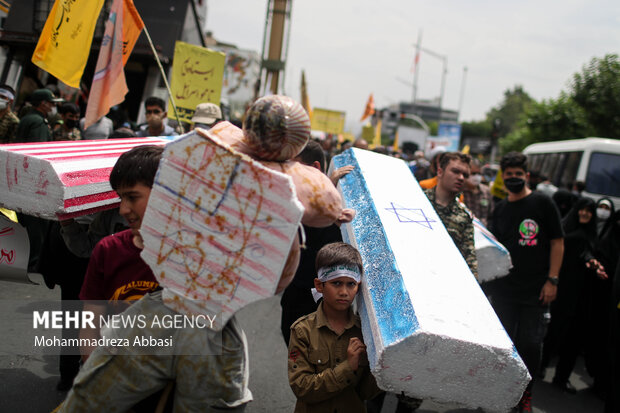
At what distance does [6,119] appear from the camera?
6.49 m

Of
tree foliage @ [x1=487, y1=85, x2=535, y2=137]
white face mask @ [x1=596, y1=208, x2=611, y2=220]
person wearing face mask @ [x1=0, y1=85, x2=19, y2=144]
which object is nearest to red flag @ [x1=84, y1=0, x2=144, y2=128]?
person wearing face mask @ [x1=0, y1=85, x2=19, y2=144]

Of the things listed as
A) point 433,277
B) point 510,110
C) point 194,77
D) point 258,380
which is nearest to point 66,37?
point 194,77

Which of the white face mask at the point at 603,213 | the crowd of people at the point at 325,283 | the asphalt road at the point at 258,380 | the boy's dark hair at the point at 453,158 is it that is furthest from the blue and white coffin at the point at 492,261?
the white face mask at the point at 603,213

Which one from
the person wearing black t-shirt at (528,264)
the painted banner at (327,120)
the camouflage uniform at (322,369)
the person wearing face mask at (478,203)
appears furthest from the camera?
the painted banner at (327,120)

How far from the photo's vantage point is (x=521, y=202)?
180 inches

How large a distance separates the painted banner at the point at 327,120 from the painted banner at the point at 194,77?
1210 centimetres

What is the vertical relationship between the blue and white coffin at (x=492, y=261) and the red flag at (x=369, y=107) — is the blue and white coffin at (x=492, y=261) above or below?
below

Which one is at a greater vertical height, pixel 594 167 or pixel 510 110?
pixel 510 110

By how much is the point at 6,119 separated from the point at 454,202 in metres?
5.53

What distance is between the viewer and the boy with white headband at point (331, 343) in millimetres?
2484

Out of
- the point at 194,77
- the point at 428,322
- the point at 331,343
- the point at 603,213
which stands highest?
the point at 194,77

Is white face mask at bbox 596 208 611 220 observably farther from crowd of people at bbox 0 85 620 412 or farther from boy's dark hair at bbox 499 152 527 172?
boy's dark hair at bbox 499 152 527 172

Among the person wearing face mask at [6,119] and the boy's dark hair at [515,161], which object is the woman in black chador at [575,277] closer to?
the boy's dark hair at [515,161]

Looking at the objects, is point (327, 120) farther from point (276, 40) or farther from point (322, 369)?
point (322, 369)
